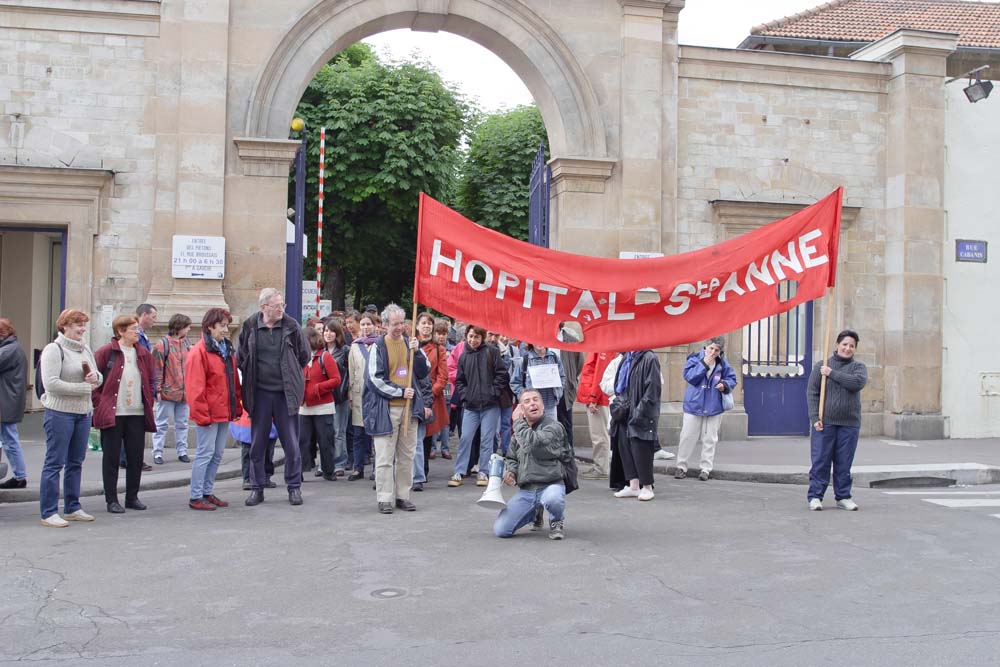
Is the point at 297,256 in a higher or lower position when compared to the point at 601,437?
higher

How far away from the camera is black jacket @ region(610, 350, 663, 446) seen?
32.4 ft

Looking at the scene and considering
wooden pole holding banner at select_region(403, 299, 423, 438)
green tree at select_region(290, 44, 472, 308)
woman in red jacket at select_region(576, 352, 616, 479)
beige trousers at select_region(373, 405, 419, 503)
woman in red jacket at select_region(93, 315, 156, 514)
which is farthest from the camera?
green tree at select_region(290, 44, 472, 308)

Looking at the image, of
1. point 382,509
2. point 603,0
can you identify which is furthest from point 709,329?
point 603,0

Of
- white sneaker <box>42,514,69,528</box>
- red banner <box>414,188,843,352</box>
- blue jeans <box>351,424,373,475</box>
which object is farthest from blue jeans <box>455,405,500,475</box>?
white sneaker <box>42,514,69,528</box>

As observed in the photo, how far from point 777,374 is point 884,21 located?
578 inches

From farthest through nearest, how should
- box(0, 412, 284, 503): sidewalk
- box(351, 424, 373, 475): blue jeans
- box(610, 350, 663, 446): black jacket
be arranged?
box(351, 424, 373, 475): blue jeans → box(610, 350, 663, 446): black jacket → box(0, 412, 284, 503): sidewalk

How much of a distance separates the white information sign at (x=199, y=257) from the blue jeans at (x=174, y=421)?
1.96m

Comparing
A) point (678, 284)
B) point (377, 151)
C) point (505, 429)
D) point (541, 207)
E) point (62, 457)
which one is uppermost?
point (377, 151)

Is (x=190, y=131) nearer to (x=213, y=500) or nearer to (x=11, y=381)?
(x=11, y=381)

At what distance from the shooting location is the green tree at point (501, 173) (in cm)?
3186

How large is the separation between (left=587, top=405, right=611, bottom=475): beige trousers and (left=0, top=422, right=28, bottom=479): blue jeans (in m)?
6.15

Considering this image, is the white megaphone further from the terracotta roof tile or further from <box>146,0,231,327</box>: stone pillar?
the terracotta roof tile

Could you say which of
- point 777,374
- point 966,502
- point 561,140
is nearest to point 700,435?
point 966,502

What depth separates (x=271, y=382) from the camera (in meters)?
9.52
